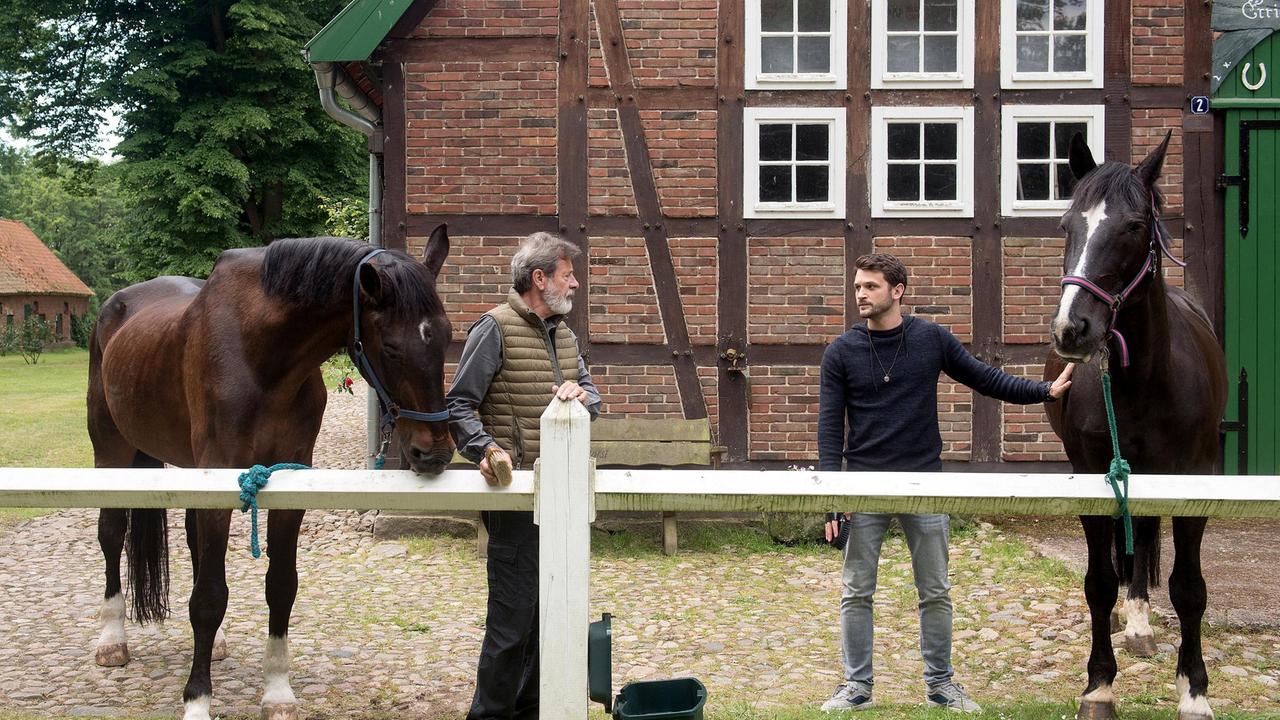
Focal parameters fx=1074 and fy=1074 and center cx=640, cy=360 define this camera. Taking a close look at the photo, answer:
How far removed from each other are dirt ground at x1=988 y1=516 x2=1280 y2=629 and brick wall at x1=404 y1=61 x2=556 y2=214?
4603mm

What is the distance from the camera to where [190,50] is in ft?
67.2

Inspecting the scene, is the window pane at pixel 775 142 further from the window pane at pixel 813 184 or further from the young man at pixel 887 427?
the young man at pixel 887 427

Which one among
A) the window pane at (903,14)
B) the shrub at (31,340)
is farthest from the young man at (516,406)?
the shrub at (31,340)

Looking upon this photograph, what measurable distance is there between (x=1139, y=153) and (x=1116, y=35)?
3.18 feet

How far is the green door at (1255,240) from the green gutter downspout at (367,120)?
6.84 m

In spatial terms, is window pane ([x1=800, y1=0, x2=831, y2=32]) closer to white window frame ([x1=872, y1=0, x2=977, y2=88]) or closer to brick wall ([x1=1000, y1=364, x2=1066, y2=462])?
white window frame ([x1=872, y1=0, x2=977, y2=88])

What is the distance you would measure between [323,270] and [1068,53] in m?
6.97

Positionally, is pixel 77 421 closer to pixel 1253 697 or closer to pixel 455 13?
pixel 455 13

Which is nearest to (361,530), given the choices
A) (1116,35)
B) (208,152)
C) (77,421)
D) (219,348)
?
(219,348)

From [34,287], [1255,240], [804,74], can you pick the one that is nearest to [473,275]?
[804,74]

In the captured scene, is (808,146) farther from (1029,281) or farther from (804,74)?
(1029,281)

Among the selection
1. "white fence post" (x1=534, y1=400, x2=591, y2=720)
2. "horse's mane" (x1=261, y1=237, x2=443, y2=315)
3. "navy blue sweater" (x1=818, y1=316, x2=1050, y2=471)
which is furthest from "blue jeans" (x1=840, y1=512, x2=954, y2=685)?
"horse's mane" (x1=261, y1=237, x2=443, y2=315)

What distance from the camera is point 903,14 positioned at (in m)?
8.71

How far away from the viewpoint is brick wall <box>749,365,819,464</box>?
8625 mm
